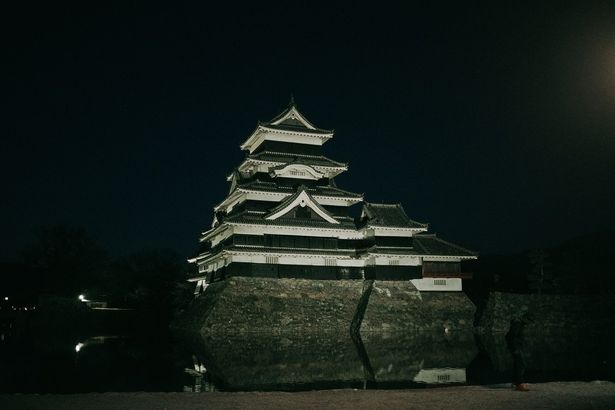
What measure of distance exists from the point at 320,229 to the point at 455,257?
10.9 metres

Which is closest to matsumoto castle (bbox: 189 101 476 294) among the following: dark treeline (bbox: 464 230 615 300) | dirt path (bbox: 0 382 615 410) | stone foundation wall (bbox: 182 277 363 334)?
stone foundation wall (bbox: 182 277 363 334)

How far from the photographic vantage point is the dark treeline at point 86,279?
46156 mm

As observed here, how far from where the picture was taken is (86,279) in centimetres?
5372

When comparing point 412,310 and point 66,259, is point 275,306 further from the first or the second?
point 66,259

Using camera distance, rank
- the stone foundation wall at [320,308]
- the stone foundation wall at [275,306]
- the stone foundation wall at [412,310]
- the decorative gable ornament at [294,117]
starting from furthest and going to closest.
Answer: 1. the decorative gable ornament at [294,117]
2. the stone foundation wall at [412,310]
3. the stone foundation wall at [320,308]
4. the stone foundation wall at [275,306]

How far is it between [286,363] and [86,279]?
4167 cm

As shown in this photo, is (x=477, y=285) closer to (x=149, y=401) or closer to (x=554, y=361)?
(x=554, y=361)

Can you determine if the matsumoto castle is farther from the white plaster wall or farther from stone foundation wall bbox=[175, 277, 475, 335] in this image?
stone foundation wall bbox=[175, 277, 475, 335]

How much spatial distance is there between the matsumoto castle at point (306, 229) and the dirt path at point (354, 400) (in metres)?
20.3

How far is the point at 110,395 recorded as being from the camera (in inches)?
444

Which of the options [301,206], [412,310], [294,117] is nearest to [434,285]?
[412,310]

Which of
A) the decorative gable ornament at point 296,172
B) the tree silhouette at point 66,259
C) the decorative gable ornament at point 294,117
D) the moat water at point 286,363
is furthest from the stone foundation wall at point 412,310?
the tree silhouette at point 66,259

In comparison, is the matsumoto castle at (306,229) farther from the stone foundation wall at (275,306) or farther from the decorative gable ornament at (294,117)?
the stone foundation wall at (275,306)

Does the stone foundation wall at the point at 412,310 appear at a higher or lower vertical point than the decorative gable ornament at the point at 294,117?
lower
